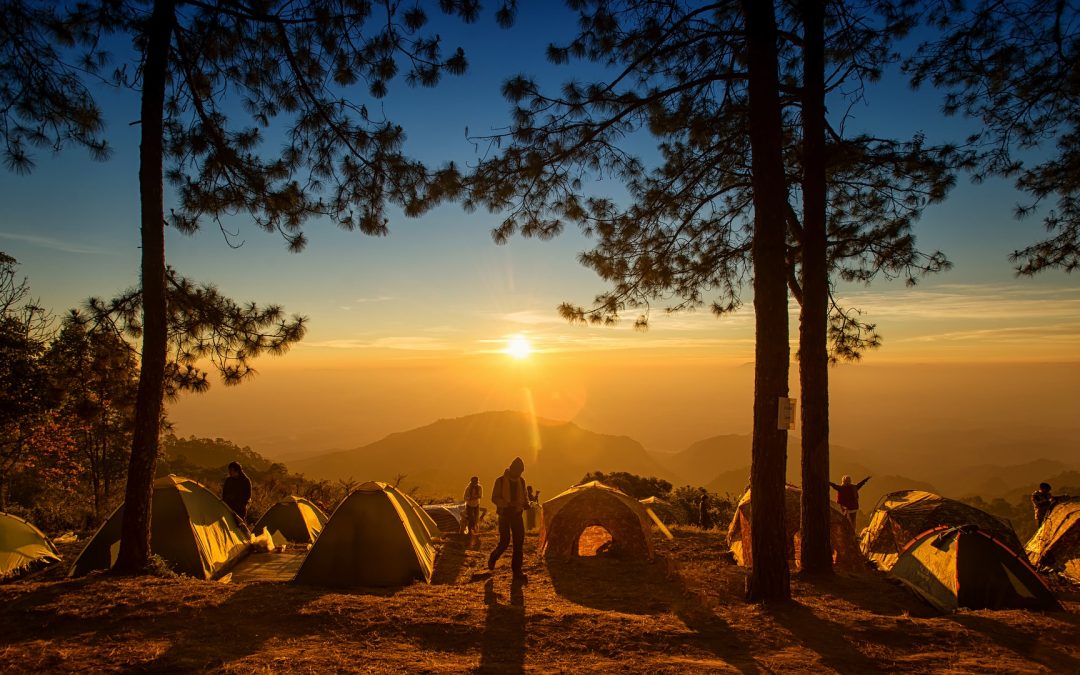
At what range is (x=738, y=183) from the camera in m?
10.0

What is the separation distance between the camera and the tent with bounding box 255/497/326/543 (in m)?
12.0

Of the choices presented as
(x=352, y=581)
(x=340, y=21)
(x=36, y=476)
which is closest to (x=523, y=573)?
(x=352, y=581)

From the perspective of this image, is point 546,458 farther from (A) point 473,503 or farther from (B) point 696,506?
(A) point 473,503

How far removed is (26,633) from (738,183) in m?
11.6

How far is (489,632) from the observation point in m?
5.45

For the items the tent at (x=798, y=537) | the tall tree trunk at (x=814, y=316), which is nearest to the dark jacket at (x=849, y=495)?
the tent at (x=798, y=537)

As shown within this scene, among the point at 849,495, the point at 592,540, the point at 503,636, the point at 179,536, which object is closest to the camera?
the point at 503,636

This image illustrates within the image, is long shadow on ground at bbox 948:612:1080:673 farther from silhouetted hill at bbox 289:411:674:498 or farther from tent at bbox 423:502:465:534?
silhouetted hill at bbox 289:411:674:498

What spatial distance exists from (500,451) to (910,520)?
4518 inches

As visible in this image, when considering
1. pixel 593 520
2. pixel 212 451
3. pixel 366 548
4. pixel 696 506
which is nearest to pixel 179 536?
pixel 366 548

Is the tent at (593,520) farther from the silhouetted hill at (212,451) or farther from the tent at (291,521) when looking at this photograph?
the silhouetted hill at (212,451)

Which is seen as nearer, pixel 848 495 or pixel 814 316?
pixel 814 316

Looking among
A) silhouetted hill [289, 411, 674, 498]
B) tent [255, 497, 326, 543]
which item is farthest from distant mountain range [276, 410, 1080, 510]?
tent [255, 497, 326, 543]

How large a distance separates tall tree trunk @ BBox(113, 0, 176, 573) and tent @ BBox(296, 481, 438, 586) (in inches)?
89.3
